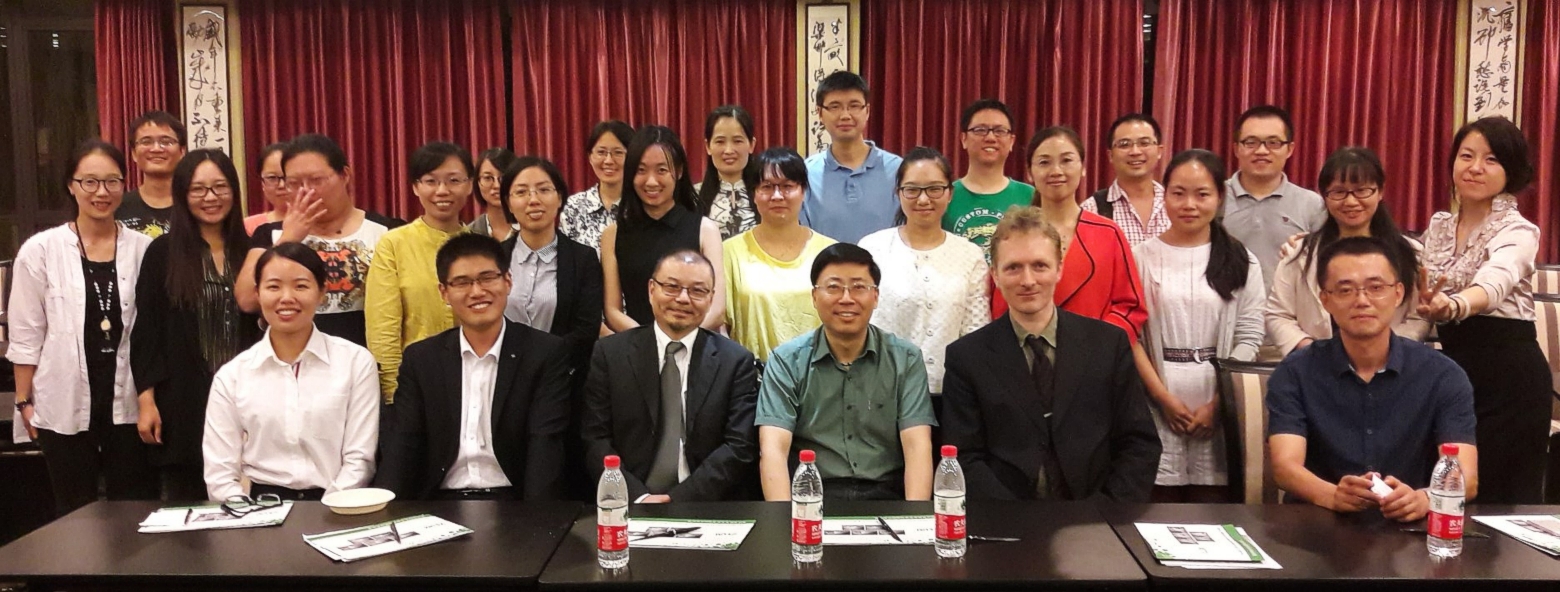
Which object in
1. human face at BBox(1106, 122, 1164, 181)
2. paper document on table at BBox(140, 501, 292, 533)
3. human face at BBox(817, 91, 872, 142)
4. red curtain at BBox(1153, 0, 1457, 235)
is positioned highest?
red curtain at BBox(1153, 0, 1457, 235)

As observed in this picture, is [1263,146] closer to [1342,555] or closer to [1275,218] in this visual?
[1275,218]

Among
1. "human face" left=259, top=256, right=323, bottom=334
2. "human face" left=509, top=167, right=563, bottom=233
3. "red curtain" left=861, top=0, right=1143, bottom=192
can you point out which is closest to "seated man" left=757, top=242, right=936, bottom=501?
"human face" left=509, top=167, right=563, bottom=233

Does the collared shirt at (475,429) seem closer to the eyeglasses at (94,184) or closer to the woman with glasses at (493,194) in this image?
the woman with glasses at (493,194)

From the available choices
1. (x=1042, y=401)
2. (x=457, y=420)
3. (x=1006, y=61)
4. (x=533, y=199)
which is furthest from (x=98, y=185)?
(x=1006, y=61)

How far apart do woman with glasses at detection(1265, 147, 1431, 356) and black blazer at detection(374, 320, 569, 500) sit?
1916mm

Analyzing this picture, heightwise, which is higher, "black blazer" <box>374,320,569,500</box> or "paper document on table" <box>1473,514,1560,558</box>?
"black blazer" <box>374,320,569,500</box>

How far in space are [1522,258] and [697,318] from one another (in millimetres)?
2100

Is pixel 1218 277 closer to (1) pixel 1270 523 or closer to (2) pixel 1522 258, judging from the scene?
(2) pixel 1522 258

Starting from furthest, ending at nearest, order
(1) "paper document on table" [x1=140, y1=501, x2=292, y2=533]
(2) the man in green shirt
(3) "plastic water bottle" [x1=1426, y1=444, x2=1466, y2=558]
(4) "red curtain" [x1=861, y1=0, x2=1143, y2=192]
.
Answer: (4) "red curtain" [x1=861, y1=0, x2=1143, y2=192]
(2) the man in green shirt
(1) "paper document on table" [x1=140, y1=501, x2=292, y2=533]
(3) "plastic water bottle" [x1=1426, y1=444, x2=1466, y2=558]

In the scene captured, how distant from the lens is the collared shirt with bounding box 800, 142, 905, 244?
134 inches

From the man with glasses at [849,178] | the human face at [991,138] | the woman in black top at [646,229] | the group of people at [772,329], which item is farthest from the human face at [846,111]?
the woman in black top at [646,229]

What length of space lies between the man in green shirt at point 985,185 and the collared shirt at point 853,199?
23 cm

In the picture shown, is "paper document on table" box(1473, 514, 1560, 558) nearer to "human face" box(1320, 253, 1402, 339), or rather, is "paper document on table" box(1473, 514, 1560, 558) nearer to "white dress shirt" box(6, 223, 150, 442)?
"human face" box(1320, 253, 1402, 339)

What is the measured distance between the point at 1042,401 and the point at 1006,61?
11.1 feet
